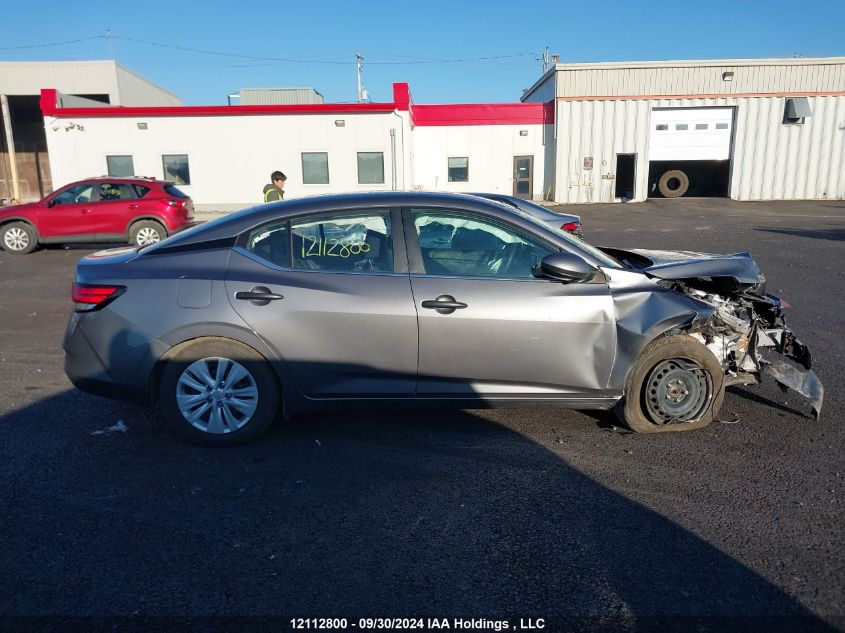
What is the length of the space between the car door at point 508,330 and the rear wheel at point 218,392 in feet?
3.34

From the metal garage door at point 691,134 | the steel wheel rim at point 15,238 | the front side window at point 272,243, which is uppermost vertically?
the metal garage door at point 691,134

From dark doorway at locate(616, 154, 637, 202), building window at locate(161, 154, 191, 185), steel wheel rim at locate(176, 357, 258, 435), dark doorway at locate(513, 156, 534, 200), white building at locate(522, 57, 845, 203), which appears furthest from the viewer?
dark doorway at locate(616, 154, 637, 202)

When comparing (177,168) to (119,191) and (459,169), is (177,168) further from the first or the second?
(459,169)

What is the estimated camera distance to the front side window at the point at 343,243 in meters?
4.18

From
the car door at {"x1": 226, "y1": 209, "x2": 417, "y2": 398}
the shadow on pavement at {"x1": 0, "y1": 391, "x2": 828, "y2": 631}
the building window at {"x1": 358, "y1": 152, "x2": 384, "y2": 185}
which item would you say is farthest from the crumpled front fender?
the building window at {"x1": 358, "y1": 152, "x2": 384, "y2": 185}

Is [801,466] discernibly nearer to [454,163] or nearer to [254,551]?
[254,551]

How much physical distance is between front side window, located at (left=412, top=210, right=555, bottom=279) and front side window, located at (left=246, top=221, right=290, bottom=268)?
0.85 meters

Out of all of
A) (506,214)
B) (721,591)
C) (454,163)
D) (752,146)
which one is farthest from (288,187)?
(721,591)

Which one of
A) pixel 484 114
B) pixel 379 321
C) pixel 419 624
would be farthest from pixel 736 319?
pixel 484 114

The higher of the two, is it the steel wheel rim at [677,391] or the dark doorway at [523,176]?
the dark doorway at [523,176]

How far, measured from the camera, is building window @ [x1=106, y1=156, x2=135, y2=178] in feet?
81.5

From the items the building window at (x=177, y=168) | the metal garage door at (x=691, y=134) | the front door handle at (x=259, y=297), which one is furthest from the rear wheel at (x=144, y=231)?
the metal garage door at (x=691, y=134)

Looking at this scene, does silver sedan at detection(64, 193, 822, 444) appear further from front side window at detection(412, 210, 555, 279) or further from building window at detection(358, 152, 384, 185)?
building window at detection(358, 152, 384, 185)

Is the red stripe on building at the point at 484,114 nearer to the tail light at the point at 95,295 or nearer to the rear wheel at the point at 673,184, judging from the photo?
the rear wheel at the point at 673,184
